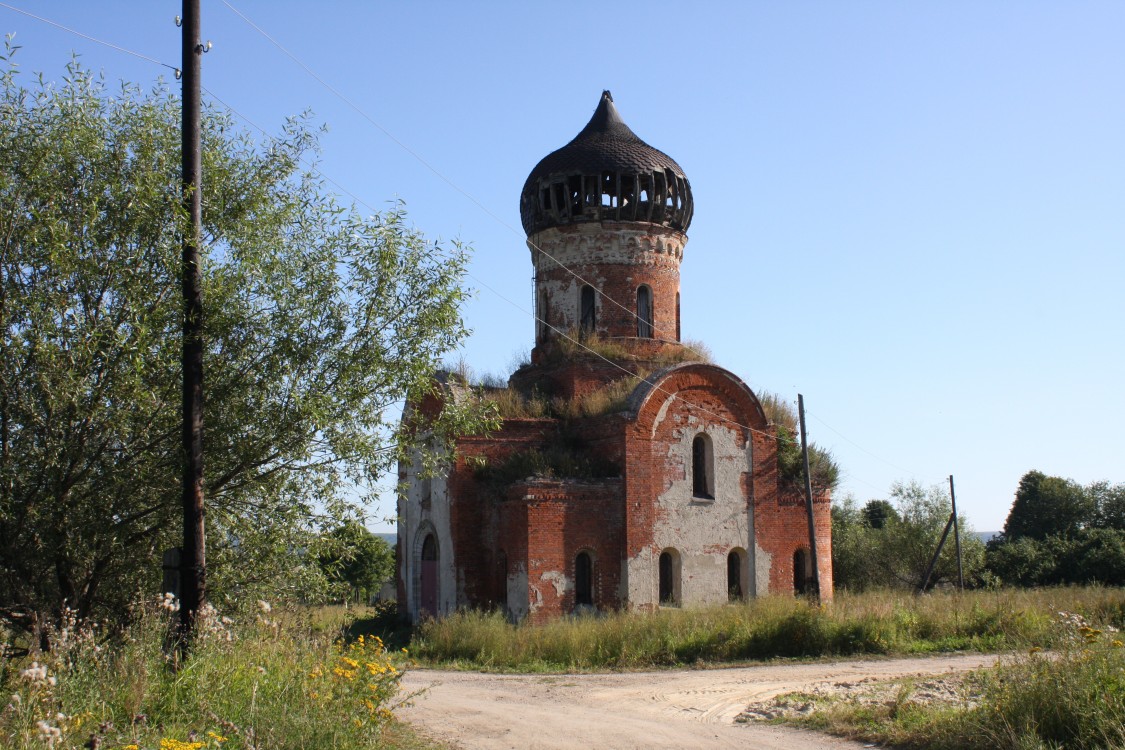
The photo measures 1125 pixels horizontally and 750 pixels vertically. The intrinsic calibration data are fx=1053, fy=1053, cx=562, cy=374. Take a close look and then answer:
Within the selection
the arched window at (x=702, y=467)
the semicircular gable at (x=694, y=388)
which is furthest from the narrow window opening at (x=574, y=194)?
the arched window at (x=702, y=467)

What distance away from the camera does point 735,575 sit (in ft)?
→ 75.6

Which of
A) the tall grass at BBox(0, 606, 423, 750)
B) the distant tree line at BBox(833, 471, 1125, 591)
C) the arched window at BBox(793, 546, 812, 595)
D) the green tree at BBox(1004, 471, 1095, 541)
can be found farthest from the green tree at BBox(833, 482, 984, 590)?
the tall grass at BBox(0, 606, 423, 750)

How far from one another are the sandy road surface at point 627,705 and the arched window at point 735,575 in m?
5.68

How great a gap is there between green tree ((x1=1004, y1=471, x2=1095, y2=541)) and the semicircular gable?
105 feet

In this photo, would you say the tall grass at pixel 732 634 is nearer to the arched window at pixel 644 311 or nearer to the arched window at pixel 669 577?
the arched window at pixel 669 577

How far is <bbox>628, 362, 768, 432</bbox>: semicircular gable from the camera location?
22359 mm

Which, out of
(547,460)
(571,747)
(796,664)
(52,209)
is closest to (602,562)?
(547,460)

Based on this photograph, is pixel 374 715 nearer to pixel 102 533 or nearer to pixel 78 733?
pixel 78 733

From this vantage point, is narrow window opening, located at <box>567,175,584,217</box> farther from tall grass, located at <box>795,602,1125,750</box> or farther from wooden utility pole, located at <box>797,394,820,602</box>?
tall grass, located at <box>795,602,1125,750</box>

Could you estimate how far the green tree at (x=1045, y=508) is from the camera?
166 feet

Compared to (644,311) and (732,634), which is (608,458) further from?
(732,634)

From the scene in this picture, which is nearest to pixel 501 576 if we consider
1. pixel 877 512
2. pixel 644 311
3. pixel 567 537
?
pixel 567 537

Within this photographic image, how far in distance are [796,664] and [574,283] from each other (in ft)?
37.5

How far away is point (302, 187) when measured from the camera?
37.9ft
